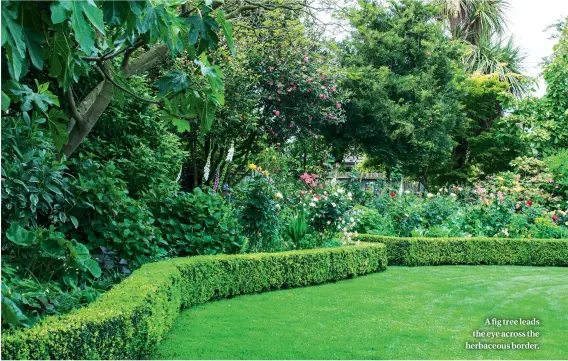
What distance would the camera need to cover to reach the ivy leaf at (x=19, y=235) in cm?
378

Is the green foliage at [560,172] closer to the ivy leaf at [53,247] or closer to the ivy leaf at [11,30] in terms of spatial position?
the ivy leaf at [53,247]

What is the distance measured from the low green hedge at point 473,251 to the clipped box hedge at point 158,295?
4.61ft

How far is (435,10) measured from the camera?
1980cm

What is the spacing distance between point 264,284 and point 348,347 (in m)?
2.68

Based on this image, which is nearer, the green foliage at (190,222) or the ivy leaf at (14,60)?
the ivy leaf at (14,60)

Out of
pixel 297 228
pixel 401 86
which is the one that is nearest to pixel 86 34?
pixel 297 228

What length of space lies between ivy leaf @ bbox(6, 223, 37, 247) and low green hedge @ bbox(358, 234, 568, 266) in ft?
23.6

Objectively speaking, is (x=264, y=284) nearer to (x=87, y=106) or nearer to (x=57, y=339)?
(x=87, y=106)

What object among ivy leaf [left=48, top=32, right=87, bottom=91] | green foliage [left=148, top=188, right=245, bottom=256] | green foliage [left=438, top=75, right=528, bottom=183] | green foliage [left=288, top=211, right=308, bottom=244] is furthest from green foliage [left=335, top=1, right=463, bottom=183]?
ivy leaf [left=48, top=32, right=87, bottom=91]

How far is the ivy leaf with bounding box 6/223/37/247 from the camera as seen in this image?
378 cm

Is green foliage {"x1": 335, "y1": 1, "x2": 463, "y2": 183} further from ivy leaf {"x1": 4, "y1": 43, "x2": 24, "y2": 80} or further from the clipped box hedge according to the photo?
ivy leaf {"x1": 4, "y1": 43, "x2": 24, "y2": 80}

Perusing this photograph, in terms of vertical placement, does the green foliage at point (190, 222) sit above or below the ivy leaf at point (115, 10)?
below

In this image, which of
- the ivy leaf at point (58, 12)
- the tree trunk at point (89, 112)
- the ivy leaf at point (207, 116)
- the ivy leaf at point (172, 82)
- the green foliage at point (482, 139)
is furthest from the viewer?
the green foliage at point (482, 139)

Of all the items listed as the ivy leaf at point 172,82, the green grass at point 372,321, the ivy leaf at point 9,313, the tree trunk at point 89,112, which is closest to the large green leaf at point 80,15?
the ivy leaf at point 172,82
